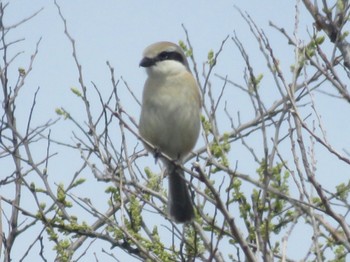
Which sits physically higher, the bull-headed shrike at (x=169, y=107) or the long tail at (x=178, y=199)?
the bull-headed shrike at (x=169, y=107)

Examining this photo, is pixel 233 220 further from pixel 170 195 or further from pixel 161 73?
pixel 161 73

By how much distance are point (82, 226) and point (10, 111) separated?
144 centimetres

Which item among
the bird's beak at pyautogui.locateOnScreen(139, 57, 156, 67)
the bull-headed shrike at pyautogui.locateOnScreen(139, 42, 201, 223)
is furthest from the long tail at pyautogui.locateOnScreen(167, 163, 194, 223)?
the bird's beak at pyautogui.locateOnScreen(139, 57, 156, 67)

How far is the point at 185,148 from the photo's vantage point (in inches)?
234

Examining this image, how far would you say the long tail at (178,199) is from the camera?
5.08 meters

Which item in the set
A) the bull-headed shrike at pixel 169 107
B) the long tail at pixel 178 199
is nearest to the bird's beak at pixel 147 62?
the bull-headed shrike at pixel 169 107

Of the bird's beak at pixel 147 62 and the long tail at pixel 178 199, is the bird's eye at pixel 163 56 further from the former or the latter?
the long tail at pixel 178 199

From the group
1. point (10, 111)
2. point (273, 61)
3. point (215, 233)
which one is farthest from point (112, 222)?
point (10, 111)

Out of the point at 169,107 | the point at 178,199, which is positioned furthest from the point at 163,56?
the point at 178,199

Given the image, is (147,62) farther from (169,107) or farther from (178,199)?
(178,199)

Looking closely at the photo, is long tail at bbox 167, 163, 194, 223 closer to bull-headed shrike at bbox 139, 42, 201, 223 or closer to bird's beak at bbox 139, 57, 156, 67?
bull-headed shrike at bbox 139, 42, 201, 223

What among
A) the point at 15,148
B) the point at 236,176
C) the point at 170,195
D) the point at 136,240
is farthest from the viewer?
the point at 15,148

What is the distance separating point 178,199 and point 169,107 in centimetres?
72

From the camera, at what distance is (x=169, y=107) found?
5.78 meters
